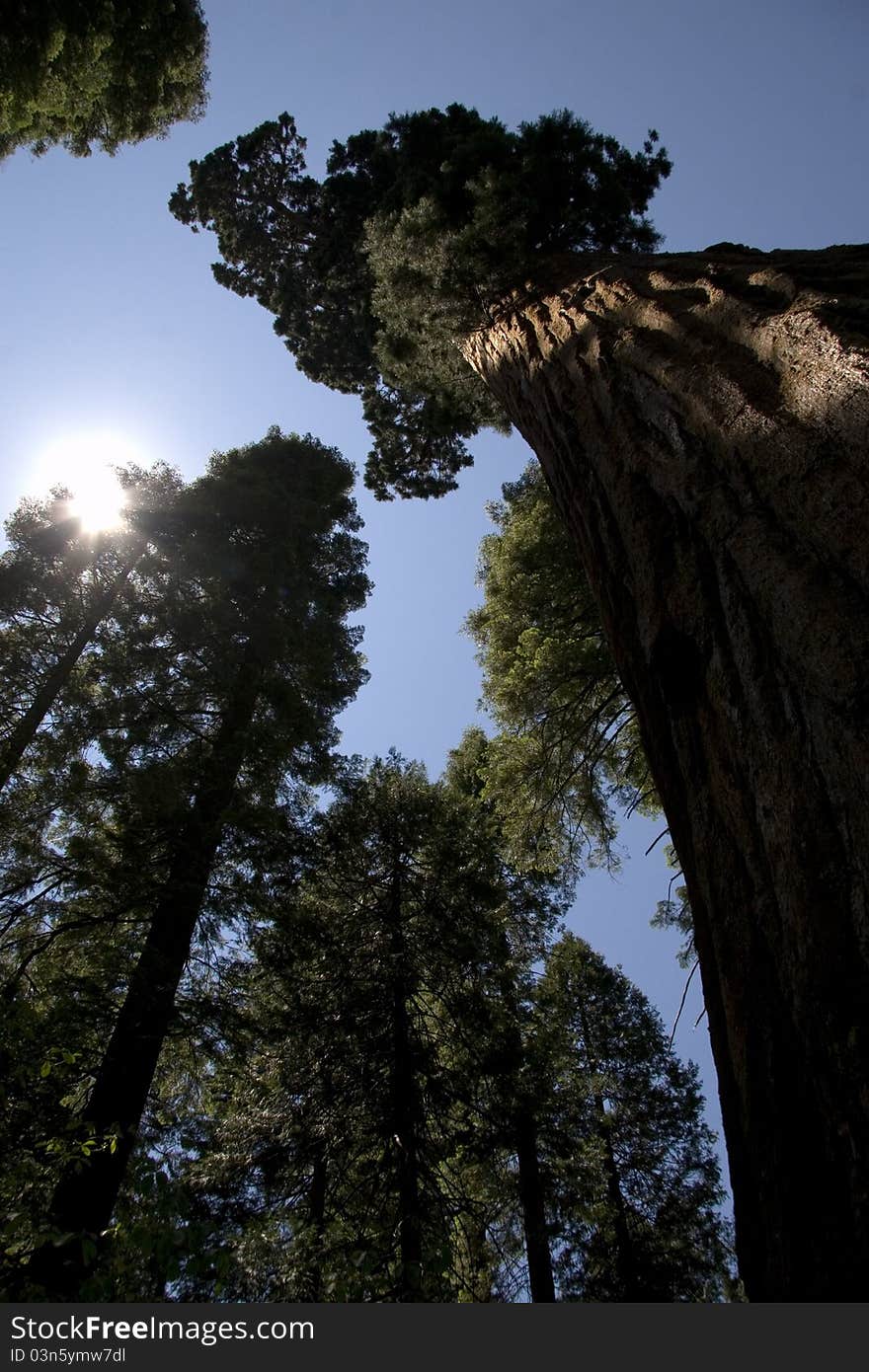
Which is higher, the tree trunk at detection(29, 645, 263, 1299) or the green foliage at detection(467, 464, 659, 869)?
the green foliage at detection(467, 464, 659, 869)

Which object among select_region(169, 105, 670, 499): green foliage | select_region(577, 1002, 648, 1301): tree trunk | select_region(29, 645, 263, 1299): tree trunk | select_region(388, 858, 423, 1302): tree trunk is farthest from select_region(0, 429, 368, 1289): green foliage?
select_region(577, 1002, 648, 1301): tree trunk

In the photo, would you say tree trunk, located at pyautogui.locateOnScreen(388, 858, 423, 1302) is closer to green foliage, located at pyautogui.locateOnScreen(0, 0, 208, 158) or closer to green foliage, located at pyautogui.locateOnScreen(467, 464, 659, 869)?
green foliage, located at pyautogui.locateOnScreen(467, 464, 659, 869)

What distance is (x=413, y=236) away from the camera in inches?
301

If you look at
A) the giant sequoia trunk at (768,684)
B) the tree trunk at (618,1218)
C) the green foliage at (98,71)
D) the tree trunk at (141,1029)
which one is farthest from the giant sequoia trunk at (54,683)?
the tree trunk at (618,1218)

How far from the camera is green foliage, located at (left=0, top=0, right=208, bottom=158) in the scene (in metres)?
6.96

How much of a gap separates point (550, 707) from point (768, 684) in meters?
6.04

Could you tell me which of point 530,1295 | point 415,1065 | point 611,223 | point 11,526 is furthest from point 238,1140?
point 611,223

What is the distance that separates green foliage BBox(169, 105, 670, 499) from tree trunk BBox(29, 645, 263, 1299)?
570 centimetres

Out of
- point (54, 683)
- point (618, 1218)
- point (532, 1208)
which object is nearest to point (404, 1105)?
point (532, 1208)

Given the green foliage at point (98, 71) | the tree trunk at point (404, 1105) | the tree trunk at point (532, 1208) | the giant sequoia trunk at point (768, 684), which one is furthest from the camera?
the tree trunk at point (532, 1208)

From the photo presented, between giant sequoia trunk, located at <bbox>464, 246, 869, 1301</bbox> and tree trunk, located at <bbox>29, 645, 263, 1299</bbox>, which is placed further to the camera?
tree trunk, located at <bbox>29, 645, 263, 1299</bbox>

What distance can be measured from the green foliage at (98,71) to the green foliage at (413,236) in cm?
306

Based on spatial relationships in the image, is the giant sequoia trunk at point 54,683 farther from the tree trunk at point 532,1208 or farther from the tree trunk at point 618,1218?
the tree trunk at point 618,1218

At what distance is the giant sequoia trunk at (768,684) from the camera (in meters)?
1.33
